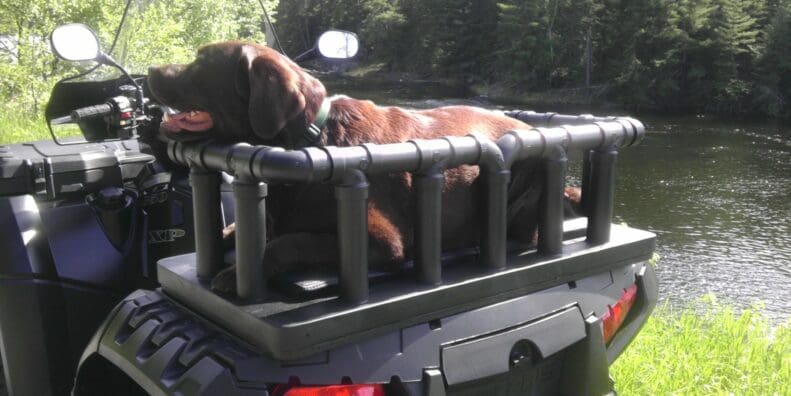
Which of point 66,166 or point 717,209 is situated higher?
point 66,166

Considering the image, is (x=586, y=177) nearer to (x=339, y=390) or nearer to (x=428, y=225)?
(x=428, y=225)

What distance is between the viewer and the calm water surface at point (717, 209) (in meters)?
12.1

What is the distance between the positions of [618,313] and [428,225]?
2.82 feet

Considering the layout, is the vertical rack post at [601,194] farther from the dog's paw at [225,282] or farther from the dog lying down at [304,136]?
the dog's paw at [225,282]

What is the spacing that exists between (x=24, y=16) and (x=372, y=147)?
40.1 feet

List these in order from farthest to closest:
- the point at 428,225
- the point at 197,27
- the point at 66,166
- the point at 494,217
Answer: the point at 197,27 → the point at 66,166 → the point at 494,217 → the point at 428,225

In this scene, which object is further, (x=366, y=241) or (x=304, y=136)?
(x=304, y=136)

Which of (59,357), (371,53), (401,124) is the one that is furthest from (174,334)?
(371,53)

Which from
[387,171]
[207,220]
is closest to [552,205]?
[387,171]

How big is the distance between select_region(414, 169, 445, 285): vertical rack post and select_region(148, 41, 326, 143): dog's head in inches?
17.2

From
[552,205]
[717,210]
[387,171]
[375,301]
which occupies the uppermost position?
[387,171]

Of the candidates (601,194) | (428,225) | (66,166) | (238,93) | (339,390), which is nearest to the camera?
(339,390)

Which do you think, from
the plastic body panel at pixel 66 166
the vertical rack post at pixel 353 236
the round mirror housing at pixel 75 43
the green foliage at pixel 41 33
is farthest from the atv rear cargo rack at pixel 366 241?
the green foliage at pixel 41 33

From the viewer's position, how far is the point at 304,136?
2.00m
